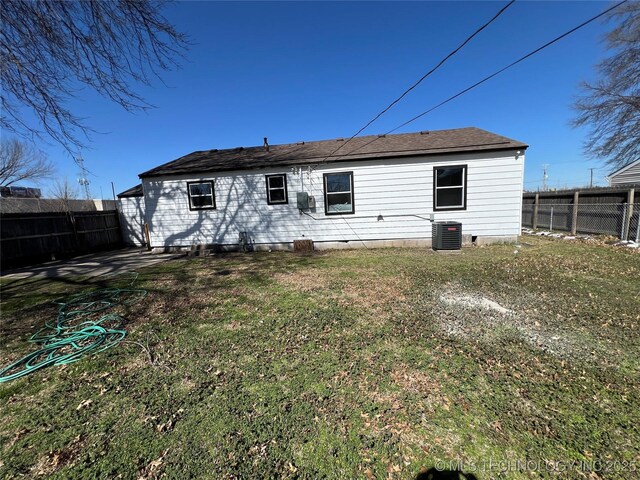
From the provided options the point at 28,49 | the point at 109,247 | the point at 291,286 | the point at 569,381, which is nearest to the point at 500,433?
the point at 569,381

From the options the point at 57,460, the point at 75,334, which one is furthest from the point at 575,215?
the point at 75,334

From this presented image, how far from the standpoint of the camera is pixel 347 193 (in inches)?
369

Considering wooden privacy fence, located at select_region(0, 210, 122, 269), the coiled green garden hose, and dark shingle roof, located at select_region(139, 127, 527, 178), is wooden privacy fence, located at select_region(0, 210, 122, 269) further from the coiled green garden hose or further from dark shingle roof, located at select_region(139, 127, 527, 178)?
the coiled green garden hose

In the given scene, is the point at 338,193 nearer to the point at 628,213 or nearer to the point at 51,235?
the point at 628,213

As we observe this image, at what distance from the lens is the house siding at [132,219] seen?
12.7 metres

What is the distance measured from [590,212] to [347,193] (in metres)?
8.81

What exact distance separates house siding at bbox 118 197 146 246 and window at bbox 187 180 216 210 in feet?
14.0

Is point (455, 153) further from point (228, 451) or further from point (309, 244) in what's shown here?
point (228, 451)

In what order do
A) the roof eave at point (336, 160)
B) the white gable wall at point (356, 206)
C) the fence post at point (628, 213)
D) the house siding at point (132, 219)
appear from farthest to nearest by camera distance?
the house siding at point (132, 219)
the white gable wall at point (356, 206)
the roof eave at point (336, 160)
the fence post at point (628, 213)

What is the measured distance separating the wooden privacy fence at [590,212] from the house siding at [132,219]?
60.0 feet

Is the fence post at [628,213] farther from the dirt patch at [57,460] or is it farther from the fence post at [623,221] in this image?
the dirt patch at [57,460]

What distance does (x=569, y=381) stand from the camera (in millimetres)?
2373

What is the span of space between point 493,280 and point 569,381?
10.5 ft

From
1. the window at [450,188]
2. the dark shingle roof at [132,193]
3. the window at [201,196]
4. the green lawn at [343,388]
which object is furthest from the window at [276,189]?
the dark shingle roof at [132,193]
